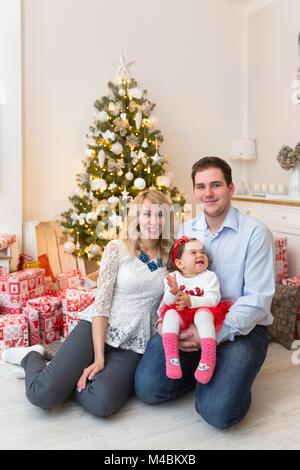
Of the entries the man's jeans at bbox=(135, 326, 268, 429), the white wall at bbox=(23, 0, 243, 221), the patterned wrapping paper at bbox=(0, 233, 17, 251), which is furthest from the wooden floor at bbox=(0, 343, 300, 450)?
the white wall at bbox=(23, 0, 243, 221)

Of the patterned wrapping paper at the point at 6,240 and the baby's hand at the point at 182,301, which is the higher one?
the patterned wrapping paper at the point at 6,240

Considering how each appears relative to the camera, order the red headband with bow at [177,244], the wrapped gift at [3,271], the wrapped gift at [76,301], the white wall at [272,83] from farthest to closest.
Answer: the white wall at [272,83] → the wrapped gift at [3,271] → the wrapped gift at [76,301] → the red headband with bow at [177,244]

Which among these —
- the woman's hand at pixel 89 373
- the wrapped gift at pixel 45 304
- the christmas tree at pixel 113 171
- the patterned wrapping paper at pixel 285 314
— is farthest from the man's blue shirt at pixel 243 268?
the christmas tree at pixel 113 171

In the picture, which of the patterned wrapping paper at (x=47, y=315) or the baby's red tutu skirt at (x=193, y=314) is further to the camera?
the patterned wrapping paper at (x=47, y=315)

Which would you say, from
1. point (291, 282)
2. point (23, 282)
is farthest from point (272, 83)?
point (23, 282)

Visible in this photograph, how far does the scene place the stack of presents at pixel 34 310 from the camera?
2.68m

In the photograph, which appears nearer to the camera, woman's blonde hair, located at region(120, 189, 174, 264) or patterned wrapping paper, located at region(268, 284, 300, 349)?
woman's blonde hair, located at region(120, 189, 174, 264)

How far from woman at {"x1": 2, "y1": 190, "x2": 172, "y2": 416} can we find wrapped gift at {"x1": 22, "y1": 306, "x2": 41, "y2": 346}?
1.84 ft

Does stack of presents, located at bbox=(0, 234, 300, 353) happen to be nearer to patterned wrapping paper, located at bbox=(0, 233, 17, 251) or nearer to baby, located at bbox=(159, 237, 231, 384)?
patterned wrapping paper, located at bbox=(0, 233, 17, 251)

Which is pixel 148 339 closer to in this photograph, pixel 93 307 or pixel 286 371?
pixel 93 307

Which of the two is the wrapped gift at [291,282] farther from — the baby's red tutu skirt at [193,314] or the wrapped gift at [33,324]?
the wrapped gift at [33,324]

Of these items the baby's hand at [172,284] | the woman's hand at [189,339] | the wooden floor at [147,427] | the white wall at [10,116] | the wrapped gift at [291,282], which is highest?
the white wall at [10,116]

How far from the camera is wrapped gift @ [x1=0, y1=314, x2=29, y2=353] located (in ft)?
8.70

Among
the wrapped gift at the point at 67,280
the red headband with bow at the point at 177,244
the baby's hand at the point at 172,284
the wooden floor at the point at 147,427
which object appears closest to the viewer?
the wooden floor at the point at 147,427
